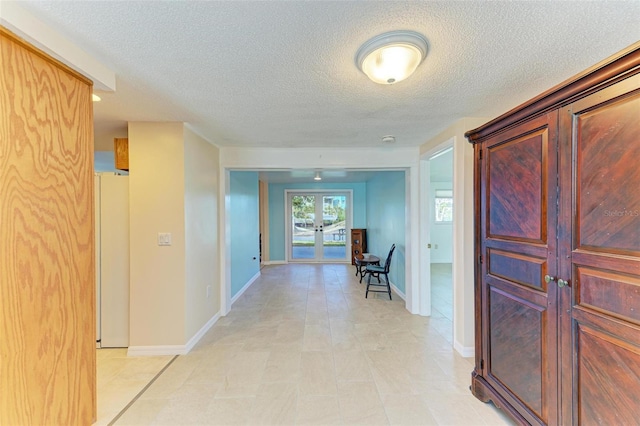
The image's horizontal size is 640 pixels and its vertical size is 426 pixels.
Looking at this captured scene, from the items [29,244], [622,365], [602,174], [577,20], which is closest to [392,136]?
[577,20]

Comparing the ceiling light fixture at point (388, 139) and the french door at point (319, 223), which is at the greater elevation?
the ceiling light fixture at point (388, 139)

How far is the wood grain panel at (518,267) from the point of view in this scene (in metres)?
1.42

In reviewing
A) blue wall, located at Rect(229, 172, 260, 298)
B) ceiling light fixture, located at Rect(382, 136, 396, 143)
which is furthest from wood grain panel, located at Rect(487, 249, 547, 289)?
blue wall, located at Rect(229, 172, 260, 298)

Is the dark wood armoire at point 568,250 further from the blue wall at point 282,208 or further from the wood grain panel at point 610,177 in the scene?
the blue wall at point 282,208

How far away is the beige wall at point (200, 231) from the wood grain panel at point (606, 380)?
9.41 feet

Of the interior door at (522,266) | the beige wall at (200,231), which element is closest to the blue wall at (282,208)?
the beige wall at (200,231)

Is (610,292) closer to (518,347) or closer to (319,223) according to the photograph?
(518,347)

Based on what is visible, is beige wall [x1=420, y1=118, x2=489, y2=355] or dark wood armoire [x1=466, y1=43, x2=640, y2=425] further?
beige wall [x1=420, y1=118, x2=489, y2=355]

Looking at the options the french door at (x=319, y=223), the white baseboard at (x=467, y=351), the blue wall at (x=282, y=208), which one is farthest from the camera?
the french door at (x=319, y=223)

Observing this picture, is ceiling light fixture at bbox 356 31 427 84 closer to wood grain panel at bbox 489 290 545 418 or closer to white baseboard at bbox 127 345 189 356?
wood grain panel at bbox 489 290 545 418

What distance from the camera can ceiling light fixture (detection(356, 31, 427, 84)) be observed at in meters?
1.32

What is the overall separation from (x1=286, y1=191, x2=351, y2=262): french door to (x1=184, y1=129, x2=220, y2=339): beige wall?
4.07 metres

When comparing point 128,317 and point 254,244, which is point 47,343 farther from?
point 254,244

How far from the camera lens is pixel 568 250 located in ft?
4.10
